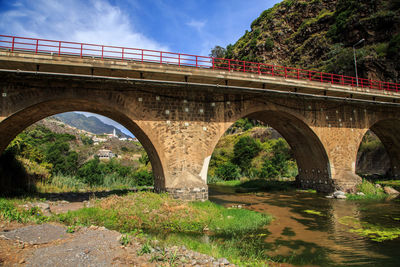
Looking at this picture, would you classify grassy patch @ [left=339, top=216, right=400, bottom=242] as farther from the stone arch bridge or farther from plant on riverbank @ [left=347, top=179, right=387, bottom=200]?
the stone arch bridge

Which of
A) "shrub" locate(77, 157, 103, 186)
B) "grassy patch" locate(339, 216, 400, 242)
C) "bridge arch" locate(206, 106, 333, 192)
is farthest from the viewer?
"shrub" locate(77, 157, 103, 186)

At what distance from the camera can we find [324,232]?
993cm

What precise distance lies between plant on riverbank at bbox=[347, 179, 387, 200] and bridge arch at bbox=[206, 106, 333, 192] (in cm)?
170

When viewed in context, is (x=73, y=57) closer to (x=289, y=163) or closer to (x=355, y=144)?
(x=355, y=144)

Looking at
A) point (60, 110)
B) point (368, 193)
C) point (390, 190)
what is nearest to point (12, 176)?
point (60, 110)

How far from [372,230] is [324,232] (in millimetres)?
1983

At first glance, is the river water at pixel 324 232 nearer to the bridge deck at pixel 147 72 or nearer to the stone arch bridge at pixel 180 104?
the stone arch bridge at pixel 180 104

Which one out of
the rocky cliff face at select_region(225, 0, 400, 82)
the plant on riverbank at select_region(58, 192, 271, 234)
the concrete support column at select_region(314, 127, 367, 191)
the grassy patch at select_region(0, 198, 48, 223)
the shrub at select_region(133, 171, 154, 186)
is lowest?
the plant on riverbank at select_region(58, 192, 271, 234)

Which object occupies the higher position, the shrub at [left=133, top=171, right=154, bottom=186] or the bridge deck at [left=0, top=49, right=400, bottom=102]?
the bridge deck at [left=0, top=49, right=400, bottom=102]

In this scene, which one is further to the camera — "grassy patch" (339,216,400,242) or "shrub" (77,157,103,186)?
"shrub" (77,157,103,186)

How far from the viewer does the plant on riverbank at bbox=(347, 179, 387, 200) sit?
17.3 meters

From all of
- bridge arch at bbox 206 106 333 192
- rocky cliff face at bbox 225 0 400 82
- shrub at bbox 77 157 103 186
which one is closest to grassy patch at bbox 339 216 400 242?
bridge arch at bbox 206 106 333 192

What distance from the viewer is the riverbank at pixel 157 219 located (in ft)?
29.8

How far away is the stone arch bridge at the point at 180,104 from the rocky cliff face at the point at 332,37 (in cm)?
1405
